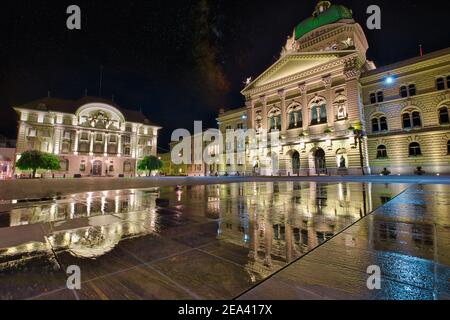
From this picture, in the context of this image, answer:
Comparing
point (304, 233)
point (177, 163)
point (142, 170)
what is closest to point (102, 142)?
point (142, 170)

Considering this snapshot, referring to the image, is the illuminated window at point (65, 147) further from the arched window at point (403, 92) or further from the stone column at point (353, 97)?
the arched window at point (403, 92)

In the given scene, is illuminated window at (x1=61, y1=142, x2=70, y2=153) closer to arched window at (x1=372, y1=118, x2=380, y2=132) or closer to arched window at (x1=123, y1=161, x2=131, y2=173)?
arched window at (x1=123, y1=161, x2=131, y2=173)

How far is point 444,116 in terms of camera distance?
74.4 ft

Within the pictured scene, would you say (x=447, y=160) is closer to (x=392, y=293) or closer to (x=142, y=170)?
(x=392, y=293)

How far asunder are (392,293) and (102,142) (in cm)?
5904

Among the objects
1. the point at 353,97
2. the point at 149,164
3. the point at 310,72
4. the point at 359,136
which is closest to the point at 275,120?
the point at 310,72

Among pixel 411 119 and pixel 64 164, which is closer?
pixel 411 119

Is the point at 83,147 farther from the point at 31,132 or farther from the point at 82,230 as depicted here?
the point at 82,230

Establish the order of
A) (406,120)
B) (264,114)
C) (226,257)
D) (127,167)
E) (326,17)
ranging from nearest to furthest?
(226,257), (406,120), (326,17), (264,114), (127,167)

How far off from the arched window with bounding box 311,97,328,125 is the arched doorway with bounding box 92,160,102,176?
4908 cm

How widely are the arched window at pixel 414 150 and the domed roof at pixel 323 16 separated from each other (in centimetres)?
2432

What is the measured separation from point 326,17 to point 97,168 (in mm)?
58275

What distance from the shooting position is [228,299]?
4.86ft

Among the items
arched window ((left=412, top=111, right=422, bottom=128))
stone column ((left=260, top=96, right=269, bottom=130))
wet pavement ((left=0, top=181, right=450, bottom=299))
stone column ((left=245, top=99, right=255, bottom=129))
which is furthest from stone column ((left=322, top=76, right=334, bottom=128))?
wet pavement ((left=0, top=181, right=450, bottom=299))
